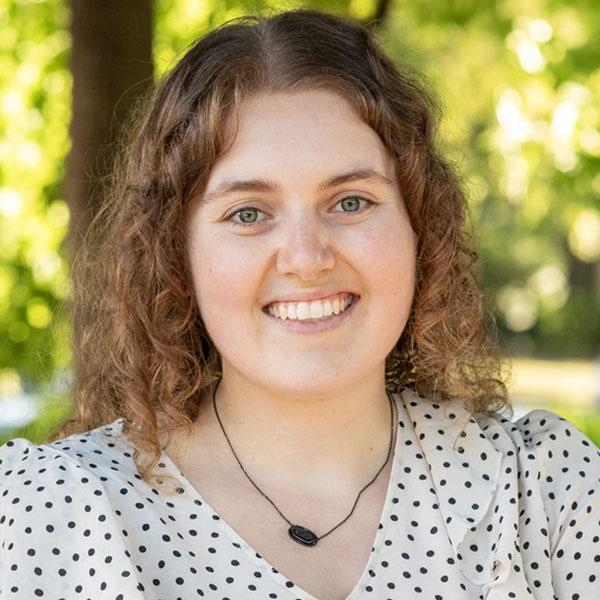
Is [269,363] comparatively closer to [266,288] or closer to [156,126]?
[266,288]

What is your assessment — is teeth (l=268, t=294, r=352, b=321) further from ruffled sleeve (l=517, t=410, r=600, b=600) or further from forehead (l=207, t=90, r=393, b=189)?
ruffled sleeve (l=517, t=410, r=600, b=600)

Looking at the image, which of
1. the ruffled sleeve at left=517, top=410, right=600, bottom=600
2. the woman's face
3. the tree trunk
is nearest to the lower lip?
the woman's face

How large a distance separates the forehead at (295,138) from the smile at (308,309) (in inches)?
9.5

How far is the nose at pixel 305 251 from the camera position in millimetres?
2482

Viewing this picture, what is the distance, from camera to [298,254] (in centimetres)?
249

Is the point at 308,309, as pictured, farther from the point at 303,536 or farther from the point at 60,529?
the point at 60,529

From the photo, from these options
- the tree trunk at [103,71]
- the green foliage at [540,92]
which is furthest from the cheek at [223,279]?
the green foliage at [540,92]

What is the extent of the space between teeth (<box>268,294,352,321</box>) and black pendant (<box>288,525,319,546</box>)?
0.43 meters

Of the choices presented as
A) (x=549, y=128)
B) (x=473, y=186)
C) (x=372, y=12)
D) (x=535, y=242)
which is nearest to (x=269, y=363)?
(x=473, y=186)

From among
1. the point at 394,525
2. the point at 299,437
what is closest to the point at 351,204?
the point at 299,437

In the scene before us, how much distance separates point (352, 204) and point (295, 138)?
18 cm

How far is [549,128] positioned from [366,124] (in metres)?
3.48

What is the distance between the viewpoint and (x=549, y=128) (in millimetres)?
5984

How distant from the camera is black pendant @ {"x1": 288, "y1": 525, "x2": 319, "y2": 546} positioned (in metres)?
2.60
